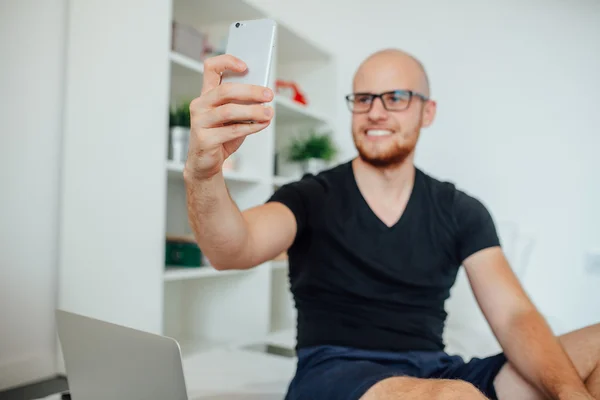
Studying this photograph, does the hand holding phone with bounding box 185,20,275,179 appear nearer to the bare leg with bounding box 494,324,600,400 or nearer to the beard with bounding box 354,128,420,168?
the beard with bounding box 354,128,420,168

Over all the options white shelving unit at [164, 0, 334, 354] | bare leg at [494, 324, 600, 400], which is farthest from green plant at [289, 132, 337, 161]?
bare leg at [494, 324, 600, 400]

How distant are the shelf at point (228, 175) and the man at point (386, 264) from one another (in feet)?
2.10

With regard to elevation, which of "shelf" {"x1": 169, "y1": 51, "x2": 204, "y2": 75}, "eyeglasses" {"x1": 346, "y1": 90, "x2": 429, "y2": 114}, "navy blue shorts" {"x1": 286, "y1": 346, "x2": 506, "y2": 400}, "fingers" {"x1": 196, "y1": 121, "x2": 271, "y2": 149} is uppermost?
"shelf" {"x1": 169, "y1": 51, "x2": 204, "y2": 75}

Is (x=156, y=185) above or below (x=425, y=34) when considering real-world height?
below

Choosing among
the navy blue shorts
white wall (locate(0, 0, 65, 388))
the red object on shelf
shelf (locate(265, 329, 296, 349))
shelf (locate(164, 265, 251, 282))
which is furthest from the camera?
the red object on shelf

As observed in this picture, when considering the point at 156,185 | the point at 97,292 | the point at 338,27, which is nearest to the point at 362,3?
the point at 338,27

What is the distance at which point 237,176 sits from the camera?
80.7 inches

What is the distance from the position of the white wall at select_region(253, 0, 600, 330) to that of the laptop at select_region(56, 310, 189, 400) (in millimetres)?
1909

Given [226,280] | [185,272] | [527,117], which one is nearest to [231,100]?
[185,272]

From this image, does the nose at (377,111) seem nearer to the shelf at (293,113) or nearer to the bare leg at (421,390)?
the bare leg at (421,390)

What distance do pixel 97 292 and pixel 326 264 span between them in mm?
849

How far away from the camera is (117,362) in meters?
0.91

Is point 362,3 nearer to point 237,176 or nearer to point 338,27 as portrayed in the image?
point 338,27

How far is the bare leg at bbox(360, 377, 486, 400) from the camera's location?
0.79 metres
